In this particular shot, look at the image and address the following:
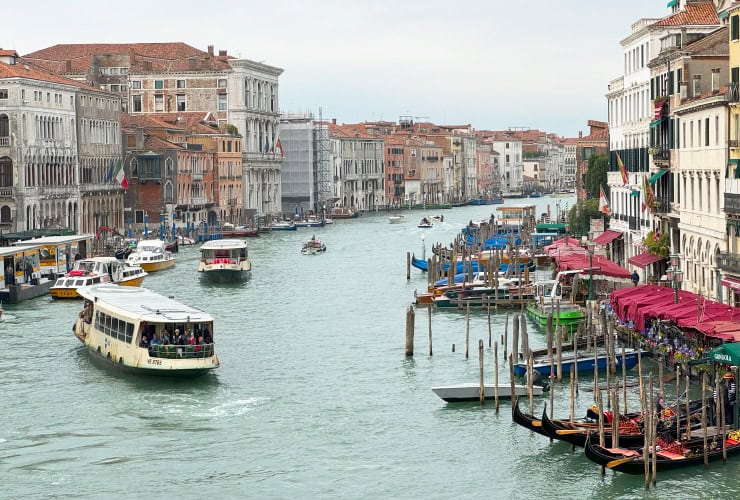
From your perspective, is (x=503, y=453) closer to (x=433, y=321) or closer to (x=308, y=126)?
(x=433, y=321)

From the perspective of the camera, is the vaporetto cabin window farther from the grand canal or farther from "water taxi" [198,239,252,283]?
"water taxi" [198,239,252,283]

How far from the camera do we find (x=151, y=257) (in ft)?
148

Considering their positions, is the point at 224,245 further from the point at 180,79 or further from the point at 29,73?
the point at 180,79

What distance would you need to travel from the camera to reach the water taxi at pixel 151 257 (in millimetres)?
44438

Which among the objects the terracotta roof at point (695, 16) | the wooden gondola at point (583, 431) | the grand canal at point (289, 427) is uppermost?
the terracotta roof at point (695, 16)

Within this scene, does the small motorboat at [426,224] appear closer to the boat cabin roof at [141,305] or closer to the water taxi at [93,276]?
the water taxi at [93,276]

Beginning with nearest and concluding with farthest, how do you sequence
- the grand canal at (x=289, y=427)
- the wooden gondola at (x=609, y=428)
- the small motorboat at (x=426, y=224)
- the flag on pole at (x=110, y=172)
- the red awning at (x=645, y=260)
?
the grand canal at (x=289, y=427), the wooden gondola at (x=609, y=428), the red awning at (x=645, y=260), the flag on pole at (x=110, y=172), the small motorboat at (x=426, y=224)

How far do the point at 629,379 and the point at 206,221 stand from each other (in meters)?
48.3

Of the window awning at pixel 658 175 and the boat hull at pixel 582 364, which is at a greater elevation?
the window awning at pixel 658 175

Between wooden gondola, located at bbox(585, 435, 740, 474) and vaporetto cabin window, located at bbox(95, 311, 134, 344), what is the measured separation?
9.14 metres

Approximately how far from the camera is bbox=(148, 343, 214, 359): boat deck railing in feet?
74.9

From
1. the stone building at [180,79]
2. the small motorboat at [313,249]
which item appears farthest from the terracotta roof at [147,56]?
the small motorboat at [313,249]

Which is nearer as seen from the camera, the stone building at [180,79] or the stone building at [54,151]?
the stone building at [54,151]

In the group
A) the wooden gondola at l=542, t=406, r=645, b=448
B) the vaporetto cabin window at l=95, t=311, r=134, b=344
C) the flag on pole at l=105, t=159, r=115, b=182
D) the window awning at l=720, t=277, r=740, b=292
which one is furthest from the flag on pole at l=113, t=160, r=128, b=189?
the wooden gondola at l=542, t=406, r=645, b=448
